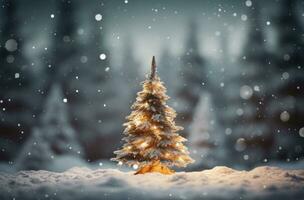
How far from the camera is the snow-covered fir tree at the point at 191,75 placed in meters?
29.0

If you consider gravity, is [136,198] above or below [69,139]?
below

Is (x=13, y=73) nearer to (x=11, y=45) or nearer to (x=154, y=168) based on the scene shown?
(x=11, y=45)

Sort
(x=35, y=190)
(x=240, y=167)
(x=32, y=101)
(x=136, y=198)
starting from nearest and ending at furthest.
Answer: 1. (x=136, y=198)
2. (x=35, y=190)
3. (x=240, y=167)
4. (x=32, y=101)

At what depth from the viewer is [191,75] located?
29.7 meters

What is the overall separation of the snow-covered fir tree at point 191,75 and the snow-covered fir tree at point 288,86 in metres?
4.41

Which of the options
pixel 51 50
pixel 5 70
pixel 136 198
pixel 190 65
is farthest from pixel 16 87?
pixel 136 198

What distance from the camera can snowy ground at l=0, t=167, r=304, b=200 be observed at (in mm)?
15344

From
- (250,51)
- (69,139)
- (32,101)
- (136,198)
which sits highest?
(250,51)

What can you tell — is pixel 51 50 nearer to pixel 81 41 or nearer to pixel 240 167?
pixel 81 41

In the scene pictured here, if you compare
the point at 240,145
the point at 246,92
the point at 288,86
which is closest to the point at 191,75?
the point at 246,92

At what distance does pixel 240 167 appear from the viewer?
28266 mm

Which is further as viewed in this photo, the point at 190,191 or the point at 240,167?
the point at 240,167

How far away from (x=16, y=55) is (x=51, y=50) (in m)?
2.24

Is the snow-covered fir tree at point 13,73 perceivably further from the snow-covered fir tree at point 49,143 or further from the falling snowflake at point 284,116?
the falling snowflake at point 284,116
